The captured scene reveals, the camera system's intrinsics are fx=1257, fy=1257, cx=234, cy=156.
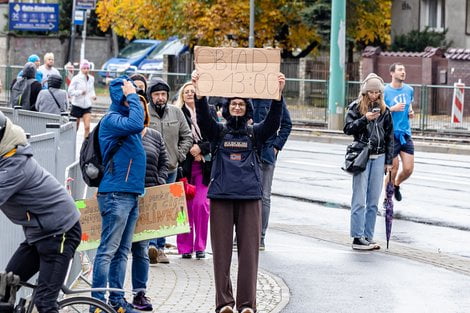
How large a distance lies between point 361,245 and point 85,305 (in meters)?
6.29

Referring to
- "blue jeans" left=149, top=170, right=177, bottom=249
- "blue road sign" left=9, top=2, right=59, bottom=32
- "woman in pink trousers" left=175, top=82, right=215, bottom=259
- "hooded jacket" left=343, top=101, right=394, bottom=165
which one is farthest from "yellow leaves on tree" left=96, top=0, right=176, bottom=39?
"blue jeans" left=149, top=170, right=177, bottom=249

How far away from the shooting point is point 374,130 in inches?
530

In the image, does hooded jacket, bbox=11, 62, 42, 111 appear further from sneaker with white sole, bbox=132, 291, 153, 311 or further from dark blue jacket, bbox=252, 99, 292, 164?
sneaker with white sole, bbox=132, 291, 153, 311

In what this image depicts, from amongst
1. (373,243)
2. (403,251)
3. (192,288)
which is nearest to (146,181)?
(192,288)

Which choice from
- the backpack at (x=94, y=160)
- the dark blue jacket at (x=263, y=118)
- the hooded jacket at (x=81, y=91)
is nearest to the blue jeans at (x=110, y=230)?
the backpack at (x=94, y=160)

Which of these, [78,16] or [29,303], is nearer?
[29,303]

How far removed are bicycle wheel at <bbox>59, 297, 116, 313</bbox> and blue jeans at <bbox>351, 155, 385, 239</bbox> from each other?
6.18 m

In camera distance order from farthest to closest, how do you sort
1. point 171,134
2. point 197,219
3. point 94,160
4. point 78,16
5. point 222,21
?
point 78,16 → point 222,21 → point 197,219 → point 171,134 → point 94,160

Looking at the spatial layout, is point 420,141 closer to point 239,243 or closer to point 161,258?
point 161,258

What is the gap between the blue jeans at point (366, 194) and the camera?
44.3 ft

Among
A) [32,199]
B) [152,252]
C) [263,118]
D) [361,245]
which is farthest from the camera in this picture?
[361,245]

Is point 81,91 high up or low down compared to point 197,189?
up

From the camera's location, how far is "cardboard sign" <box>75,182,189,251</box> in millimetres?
9586

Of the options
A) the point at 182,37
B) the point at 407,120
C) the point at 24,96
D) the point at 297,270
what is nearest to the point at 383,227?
the point at 407,120
